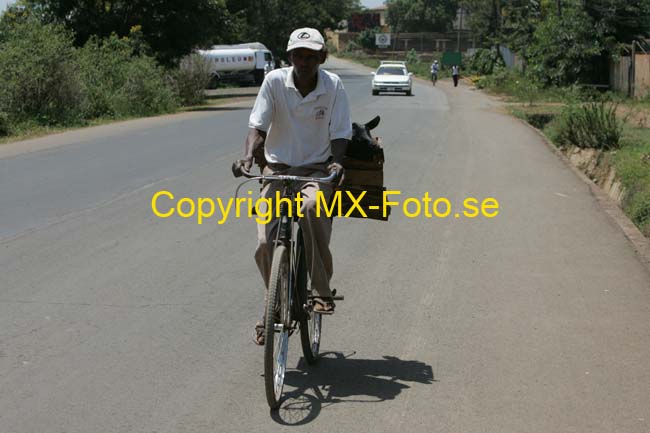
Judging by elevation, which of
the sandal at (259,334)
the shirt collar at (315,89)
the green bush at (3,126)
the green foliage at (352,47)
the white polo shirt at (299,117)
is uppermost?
the shirt collar at (315,89)

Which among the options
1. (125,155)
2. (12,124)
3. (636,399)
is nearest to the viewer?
(636,399)

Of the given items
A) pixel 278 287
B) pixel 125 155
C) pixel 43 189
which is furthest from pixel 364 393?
pixel 125 155

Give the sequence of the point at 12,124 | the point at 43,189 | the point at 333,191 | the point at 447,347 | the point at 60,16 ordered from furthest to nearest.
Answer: the point at 60,16
the point at 12,124
the point at 43,189
the point at 447,347
the point at 333,191

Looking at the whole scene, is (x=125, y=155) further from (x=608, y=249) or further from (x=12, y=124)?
(x=608, y=249)

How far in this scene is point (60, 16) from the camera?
37062 millimetres

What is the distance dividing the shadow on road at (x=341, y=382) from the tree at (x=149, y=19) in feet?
108

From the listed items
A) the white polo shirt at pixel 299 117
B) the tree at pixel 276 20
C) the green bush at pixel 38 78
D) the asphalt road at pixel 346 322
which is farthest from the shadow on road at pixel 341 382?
the tree at pixel 276 20

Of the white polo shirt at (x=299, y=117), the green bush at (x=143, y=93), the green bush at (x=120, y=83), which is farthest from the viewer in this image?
the green bush at (x=143, y=93)

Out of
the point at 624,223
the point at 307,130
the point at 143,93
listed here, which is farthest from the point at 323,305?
the point at 143,93

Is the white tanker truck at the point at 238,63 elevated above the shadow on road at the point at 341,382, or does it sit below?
below

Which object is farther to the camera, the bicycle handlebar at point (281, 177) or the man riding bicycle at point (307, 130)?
the man riding bicycle at point (307, 130)

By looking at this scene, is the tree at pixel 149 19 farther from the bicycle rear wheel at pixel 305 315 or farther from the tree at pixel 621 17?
the bicycle rear wheel at pixel 305 315

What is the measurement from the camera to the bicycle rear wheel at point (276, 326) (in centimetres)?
452

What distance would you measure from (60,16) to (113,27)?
81.5 inches
